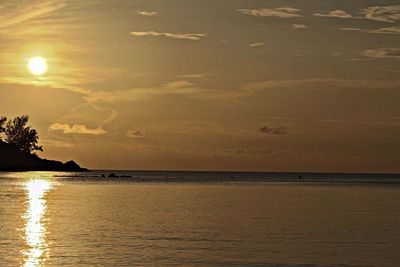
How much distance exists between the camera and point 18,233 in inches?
2238

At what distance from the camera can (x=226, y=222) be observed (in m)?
67.5

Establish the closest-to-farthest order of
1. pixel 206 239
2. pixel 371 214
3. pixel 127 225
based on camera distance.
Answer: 1. pixel 206 239
2. pixel 127 225
3. pixel 371 214

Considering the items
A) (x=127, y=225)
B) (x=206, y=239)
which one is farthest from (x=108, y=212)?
(x=206, y=239)

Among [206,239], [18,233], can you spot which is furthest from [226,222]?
[18,233]

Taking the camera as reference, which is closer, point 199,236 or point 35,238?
point 35,238

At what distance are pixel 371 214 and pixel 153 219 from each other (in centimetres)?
2420

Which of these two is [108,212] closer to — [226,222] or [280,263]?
[226,222]

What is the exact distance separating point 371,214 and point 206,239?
30.2 m

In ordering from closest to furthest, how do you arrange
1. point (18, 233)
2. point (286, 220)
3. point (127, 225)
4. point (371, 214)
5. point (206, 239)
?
1. point (206, 239)
2. point (18, 233)
3. point (127, 225)
4. point (286, 220)
5. point (371, 214)

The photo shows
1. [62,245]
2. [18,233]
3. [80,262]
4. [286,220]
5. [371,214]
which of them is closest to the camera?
[80,262]

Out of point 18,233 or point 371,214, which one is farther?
point 371,214

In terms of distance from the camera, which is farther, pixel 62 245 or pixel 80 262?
pixel 62 245

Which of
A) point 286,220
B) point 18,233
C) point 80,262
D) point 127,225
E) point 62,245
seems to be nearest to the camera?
point 80,262

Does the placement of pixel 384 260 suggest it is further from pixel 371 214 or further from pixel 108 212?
pixel 108 212
